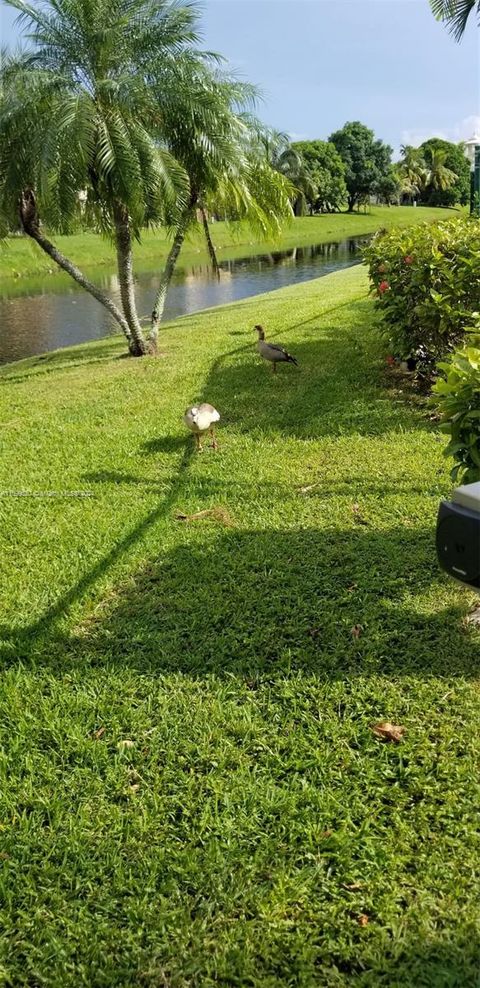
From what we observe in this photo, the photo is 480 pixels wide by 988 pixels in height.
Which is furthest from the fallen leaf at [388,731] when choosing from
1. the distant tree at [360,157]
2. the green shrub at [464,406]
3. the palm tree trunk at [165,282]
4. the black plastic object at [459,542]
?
the distant tree at [360,157]

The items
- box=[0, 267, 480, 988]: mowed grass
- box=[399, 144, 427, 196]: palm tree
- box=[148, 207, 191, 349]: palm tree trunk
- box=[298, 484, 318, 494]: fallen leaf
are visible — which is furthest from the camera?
box=[399, 144, 427, 196]: palm tree

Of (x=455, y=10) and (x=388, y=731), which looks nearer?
(x=388, y=731)

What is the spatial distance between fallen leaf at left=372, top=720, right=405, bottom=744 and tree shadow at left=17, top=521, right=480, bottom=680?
0.30 meters

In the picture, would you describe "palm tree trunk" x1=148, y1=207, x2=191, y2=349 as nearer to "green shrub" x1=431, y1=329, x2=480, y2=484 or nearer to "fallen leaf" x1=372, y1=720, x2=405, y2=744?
"green shrub" x1=431, y1=329, x2=480, y2=484

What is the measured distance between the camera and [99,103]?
8.52 m

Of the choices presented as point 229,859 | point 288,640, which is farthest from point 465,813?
point 288,640

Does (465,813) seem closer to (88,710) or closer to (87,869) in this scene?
(87,869)

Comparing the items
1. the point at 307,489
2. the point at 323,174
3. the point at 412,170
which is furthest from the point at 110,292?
the point at 412,170

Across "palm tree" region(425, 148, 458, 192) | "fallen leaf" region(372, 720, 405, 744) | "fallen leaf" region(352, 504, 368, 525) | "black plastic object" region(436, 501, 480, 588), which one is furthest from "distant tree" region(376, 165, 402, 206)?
"black plastic object" region(436, 501, 480, 588)

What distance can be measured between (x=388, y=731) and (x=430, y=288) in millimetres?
4284

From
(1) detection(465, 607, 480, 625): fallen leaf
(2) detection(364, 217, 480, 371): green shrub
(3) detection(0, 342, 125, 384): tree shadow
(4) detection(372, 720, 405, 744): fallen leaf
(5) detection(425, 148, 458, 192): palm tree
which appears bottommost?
(4) detection(372, 720, 405, 744): fallen leaf

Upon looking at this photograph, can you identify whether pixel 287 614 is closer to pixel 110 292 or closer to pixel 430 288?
pixel 430 288

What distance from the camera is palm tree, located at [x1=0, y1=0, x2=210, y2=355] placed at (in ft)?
26.5

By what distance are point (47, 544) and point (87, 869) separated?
2313mm
